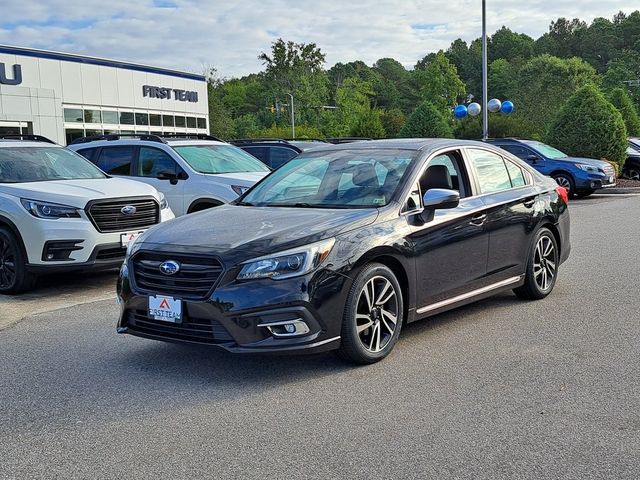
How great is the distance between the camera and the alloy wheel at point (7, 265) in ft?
27.2

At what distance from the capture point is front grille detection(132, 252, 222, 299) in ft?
16.2

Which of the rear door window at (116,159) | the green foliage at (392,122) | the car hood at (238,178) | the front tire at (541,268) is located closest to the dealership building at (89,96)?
the green foliage at (392,122)

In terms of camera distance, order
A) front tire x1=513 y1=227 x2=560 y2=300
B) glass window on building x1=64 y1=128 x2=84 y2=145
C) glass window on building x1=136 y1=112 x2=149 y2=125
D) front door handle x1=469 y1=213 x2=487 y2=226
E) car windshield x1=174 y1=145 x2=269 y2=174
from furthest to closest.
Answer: glass window on building x1=136 y1=112 x2=149 y2=125, glass window on building x1=64 y1=128 x2=84 y2=145, car windshield x1=174 y1=145 x2=269 y2=174, front tire x1=513 y1=227 x2=560 y2=300, front door handle x1=469 y1=213 x2=487 y2=226

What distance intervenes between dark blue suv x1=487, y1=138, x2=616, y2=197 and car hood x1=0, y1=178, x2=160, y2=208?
1345 cm

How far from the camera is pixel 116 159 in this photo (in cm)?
1214

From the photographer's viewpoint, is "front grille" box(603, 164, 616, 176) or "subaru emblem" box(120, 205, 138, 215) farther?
"front grille" box(603, 164, 616, 176)

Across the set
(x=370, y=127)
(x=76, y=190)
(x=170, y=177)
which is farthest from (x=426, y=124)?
(x=76, y=190)

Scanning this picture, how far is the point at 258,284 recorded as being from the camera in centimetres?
484

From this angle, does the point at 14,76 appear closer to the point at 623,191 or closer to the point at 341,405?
the point at 623,191

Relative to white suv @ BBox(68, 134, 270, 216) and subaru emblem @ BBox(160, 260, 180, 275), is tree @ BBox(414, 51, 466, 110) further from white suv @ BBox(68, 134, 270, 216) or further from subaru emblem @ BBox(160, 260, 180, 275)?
subaru emblem @ BBox(160, 260, 180, 275)

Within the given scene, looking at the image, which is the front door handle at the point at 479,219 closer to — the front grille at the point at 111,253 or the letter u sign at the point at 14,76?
the front grille at the point at 111,253

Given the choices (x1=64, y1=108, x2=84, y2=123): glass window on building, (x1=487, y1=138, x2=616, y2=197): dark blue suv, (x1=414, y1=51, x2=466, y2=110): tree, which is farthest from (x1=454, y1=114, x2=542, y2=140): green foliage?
(x1=414, y1=51, x2=466, y2=110): tree

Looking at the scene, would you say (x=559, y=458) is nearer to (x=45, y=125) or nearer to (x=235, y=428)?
(x=235, y=428)

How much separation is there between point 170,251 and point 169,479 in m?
1.90
